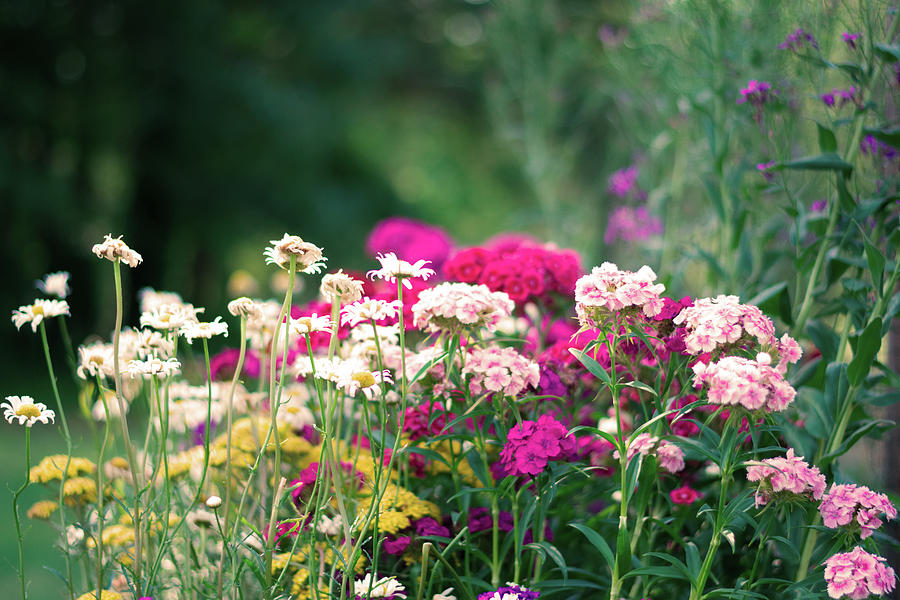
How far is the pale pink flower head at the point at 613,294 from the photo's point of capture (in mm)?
1420

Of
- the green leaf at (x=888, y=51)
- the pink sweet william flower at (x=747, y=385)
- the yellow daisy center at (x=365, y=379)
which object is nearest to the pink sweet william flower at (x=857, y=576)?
the pink sweet william flower at (x=747, y=385)

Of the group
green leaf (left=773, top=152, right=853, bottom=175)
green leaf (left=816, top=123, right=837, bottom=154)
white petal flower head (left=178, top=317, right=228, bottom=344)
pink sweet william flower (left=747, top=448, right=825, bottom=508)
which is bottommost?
pink sweet william flower (left=747, top=448, right=825, bottom=508)

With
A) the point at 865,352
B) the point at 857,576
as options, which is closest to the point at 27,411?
the point at 857,576

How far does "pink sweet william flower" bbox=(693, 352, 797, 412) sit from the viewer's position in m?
1.29

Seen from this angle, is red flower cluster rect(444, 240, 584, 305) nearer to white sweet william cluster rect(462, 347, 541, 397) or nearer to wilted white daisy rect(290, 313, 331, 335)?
white sweet william cluster rect(462, 347, 541, 397)

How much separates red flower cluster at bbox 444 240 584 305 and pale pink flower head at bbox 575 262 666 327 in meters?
0.52

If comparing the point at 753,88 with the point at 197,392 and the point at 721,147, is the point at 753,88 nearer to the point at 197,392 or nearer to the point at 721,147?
the point at 721,147

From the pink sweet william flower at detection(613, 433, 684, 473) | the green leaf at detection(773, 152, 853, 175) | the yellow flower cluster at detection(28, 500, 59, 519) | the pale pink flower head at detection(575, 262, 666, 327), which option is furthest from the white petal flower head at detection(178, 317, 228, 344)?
the green leaf at detection(773, 152, 853, 175)

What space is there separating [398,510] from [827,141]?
4.61ft

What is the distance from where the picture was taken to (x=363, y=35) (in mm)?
12281

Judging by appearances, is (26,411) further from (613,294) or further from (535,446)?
(613,294)

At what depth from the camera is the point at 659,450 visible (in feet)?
5.44

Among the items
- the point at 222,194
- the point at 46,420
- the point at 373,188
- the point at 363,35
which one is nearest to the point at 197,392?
the point at 46,420

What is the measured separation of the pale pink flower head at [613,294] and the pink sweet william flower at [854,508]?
505 mm
